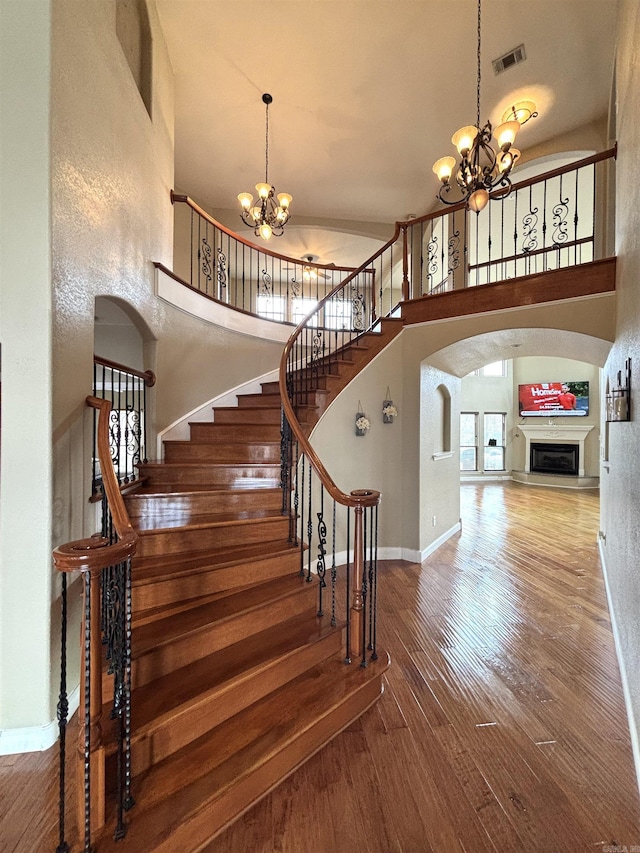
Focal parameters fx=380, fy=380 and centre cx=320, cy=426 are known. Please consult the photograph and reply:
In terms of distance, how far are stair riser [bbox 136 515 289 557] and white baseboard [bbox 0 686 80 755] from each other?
3.07 feet

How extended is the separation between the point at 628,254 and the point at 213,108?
A: 16.6ft

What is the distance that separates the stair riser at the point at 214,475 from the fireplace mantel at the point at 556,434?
9.96 metres

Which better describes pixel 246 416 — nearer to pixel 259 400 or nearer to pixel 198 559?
pixel 259 400

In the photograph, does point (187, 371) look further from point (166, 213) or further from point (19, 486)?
point (19, 486)

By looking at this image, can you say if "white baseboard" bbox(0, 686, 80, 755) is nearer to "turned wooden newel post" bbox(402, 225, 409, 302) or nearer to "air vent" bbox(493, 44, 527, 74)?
"turned wooden newel post" bbox(402, 225, 409, 302)

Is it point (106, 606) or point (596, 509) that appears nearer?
point (106, 606)

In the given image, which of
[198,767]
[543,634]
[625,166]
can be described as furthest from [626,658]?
[625,166]

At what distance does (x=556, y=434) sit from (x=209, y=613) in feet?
36.6

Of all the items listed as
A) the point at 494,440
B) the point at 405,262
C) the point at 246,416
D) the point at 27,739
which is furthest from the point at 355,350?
the point at 494,440

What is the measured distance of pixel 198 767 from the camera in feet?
5.14

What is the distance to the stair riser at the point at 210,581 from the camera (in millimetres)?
2180

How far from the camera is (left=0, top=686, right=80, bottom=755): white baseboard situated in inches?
72.2

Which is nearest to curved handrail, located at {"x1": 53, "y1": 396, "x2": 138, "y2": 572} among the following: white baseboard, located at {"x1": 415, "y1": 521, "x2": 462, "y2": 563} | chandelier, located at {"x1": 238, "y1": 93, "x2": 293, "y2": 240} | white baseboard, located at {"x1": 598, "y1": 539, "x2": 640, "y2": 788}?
white baseboard, located at {"x1": 598, "y1": 539, "x2": 640, "y2": 788}

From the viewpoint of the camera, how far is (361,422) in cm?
435
